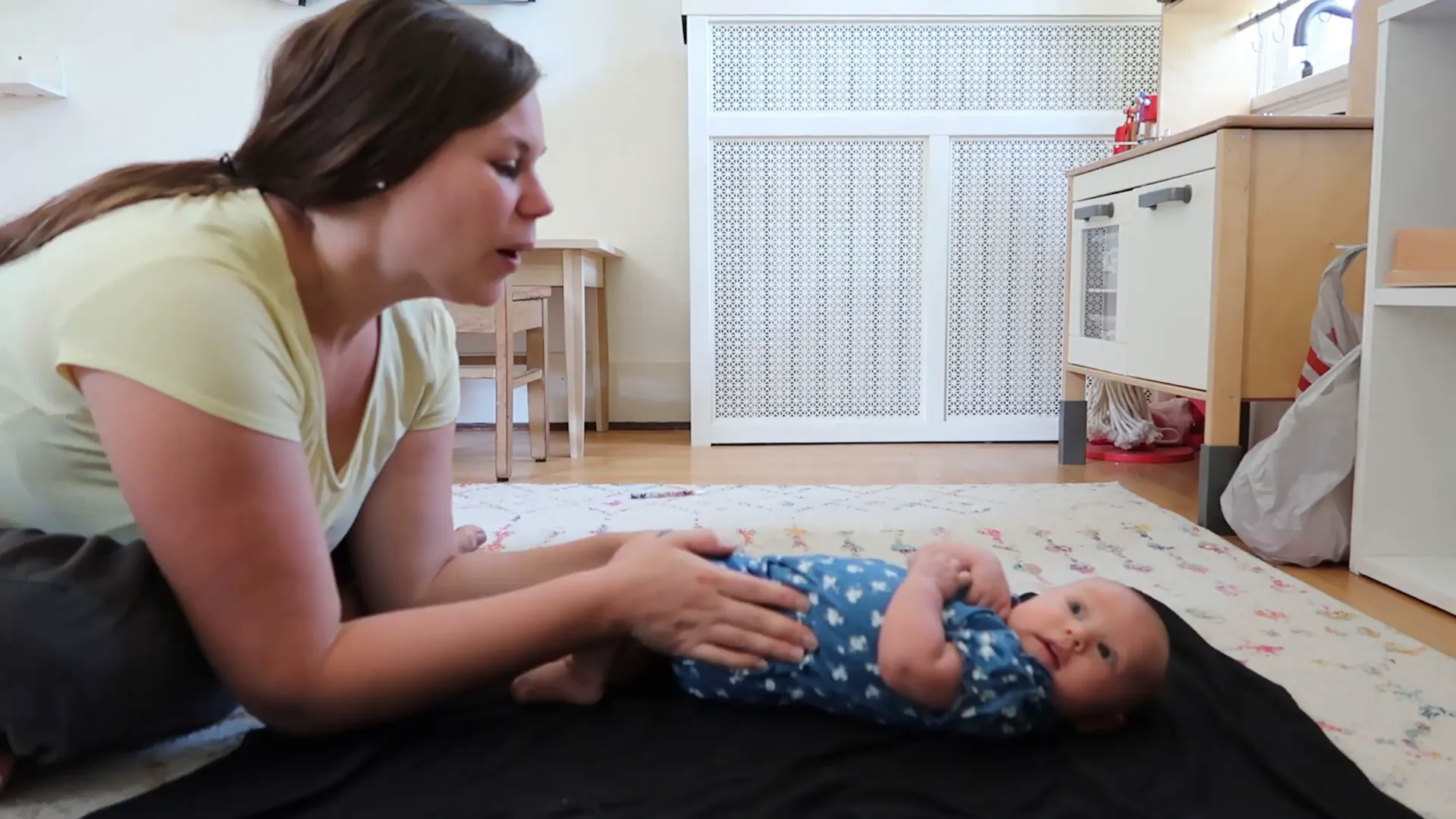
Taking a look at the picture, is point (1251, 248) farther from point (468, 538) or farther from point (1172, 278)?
point (468, 538)

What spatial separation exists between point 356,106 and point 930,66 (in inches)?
95.7

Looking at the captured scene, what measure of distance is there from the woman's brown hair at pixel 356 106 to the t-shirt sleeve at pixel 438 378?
249 mm

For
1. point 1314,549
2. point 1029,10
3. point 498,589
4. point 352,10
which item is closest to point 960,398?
point 1029,10

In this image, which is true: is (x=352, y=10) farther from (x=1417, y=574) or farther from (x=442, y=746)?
(x=1417, y=574)

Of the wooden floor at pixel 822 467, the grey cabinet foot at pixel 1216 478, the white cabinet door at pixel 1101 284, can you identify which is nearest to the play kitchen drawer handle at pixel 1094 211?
the white cabinet door at pixel 1101 284

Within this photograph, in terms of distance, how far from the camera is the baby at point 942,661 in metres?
0.90

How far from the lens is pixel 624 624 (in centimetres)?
87

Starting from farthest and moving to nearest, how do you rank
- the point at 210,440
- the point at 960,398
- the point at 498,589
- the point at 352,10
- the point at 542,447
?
1. the point at 960,398
2. the point at 542,447
3. the point at 498,589
4. the point at 352,10
5. the point at 210,440

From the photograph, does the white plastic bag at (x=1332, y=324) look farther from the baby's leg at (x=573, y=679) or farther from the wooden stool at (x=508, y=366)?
the wooden stool at (x=508, y=366)

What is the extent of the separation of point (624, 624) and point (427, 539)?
0.31 meters

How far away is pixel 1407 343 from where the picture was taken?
158 cm

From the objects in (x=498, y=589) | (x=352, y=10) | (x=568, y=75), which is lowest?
(x=498, y=589)

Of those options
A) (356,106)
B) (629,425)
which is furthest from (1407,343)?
(629,425)

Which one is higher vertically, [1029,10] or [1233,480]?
[1029,10]
